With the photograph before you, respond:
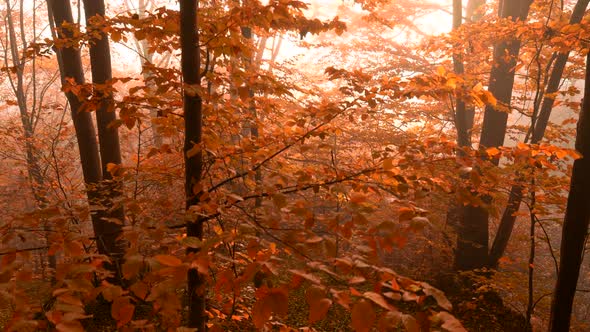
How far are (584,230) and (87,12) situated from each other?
5.81 metres

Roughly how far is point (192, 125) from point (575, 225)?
10.5ft

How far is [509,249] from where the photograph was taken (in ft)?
37.2

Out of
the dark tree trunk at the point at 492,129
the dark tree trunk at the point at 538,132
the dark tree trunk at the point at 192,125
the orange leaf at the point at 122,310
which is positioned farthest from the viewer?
the dark tree trunk at the point at 492,129

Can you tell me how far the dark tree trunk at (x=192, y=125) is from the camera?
1.90m

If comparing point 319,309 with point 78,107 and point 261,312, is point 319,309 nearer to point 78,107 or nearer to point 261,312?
point 261,312

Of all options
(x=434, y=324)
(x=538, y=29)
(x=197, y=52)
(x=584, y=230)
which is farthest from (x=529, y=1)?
(x=434, y=324)

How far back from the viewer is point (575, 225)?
307 centimetres

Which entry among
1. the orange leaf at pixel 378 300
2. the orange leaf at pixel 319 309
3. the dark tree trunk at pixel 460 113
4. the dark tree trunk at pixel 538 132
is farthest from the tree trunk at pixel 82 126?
the dark tree trunk at pixel 460 113

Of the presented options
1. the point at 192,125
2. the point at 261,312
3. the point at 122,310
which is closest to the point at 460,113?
the point at 192,125

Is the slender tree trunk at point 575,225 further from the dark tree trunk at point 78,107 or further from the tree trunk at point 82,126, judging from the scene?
the dark tree trunk at point 78,107

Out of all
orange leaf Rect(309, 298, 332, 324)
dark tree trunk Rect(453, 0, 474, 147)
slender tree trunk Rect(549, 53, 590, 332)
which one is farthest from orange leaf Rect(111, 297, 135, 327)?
dark tree trunk Rect(453, 0, 474, 147)

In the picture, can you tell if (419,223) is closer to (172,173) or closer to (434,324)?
(434,324)

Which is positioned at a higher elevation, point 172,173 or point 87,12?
point 87,12

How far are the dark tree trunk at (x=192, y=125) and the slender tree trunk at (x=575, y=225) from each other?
3036mm
